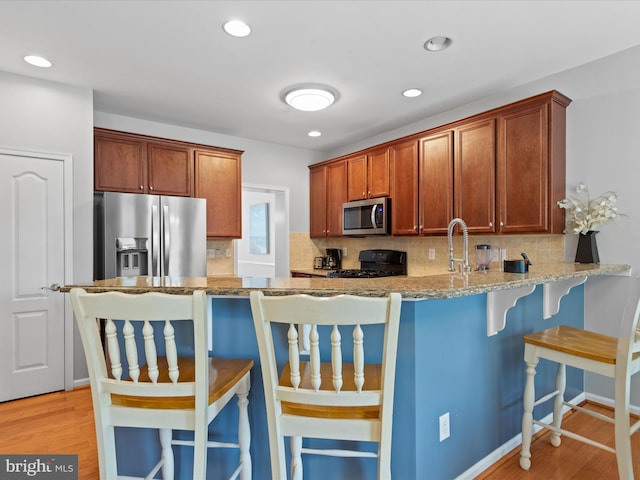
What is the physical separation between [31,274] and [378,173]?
3.45m

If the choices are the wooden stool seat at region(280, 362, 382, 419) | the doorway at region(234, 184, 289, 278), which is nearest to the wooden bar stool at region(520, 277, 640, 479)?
the wooden stool seat at region(280, 362, 382, 419)

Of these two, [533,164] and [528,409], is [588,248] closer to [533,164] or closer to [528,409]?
[533,164]

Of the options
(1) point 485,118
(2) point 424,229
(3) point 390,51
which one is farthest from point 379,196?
(3) point 390,51

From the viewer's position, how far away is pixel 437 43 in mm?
2469

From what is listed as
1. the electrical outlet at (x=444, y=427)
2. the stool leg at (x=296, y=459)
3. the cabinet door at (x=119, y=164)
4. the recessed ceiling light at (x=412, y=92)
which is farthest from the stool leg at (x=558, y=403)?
the cabinet door at (x=119, y=164)

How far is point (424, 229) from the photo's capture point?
3.75m

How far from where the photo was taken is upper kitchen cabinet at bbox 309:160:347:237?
477cm

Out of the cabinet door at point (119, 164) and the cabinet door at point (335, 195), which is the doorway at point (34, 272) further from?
the cabinet door at point (335, 195)

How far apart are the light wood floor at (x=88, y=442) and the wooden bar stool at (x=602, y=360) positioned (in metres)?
0.09

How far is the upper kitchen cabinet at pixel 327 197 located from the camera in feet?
15.6

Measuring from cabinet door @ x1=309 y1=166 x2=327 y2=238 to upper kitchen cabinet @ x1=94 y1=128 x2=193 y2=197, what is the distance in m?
1.78

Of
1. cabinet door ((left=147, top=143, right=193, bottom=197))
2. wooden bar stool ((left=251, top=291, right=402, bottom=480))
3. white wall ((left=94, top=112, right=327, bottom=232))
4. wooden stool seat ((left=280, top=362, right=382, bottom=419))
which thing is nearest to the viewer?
wooden bar stool ((left=251, top=291, right=402, bottom=480))

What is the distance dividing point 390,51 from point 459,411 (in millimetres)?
2304

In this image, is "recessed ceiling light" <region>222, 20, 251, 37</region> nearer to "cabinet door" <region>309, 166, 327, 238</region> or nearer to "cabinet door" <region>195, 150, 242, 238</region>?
"cabinet door" <region>195, 150, 242, 238</region>
